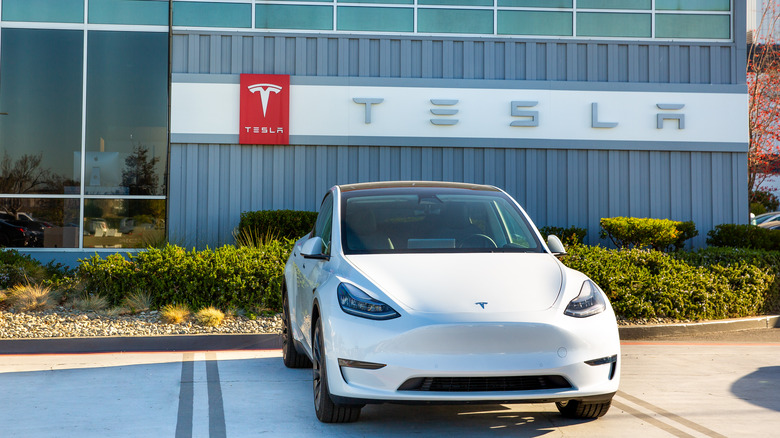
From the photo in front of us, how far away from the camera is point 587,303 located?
4.74 m

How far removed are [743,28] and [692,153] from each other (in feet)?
8.56

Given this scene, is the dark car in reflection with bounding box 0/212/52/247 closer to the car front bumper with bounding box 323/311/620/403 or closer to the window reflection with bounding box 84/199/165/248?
the window reflection with bounding box 84/199/165/248

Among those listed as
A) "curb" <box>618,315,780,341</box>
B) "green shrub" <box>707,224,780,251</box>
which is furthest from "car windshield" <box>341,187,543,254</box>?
"green shrub" <box>707,224,780,251</box>

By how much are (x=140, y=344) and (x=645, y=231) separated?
887cm

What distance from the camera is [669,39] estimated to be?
14.7m

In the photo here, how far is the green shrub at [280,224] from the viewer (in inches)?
515

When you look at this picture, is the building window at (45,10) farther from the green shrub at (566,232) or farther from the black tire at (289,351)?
the black tire at (289,351)

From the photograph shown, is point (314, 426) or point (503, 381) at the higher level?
point (503, 381)

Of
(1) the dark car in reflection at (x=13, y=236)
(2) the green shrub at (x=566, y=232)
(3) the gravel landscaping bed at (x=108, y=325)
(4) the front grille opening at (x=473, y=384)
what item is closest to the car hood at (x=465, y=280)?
(4) the front grille opening at (x=473, y=384)

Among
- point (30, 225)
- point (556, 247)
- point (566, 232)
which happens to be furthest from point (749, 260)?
point (30, 225)

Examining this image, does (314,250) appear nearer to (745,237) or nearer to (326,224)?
(326,224)

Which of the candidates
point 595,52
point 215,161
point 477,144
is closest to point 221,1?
point 215,161

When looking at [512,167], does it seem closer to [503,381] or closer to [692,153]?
[692,153]

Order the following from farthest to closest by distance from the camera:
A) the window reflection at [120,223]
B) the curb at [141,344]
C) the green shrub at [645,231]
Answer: the window reflection at [120,223], the green shrub at [645,231], the curb at [141,344]
